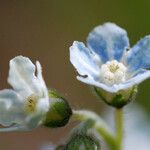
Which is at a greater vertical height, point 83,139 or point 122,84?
point 122,84

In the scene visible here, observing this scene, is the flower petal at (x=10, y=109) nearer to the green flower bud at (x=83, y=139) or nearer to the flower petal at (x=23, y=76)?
the flower petal at (x=23, y=76)

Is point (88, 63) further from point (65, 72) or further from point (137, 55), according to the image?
point (65, 72)

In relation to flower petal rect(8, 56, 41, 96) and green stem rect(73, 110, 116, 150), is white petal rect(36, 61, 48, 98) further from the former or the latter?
green stem rect(73, 110, 116, 150)

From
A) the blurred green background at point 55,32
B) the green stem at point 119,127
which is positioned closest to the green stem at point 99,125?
the green stem at point 119,127

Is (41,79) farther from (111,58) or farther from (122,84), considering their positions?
(111,58)

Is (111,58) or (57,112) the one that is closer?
(57,112)

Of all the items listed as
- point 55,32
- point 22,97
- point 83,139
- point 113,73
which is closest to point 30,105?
point 22,97

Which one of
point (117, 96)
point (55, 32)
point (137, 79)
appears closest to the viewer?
point (137, 79)
